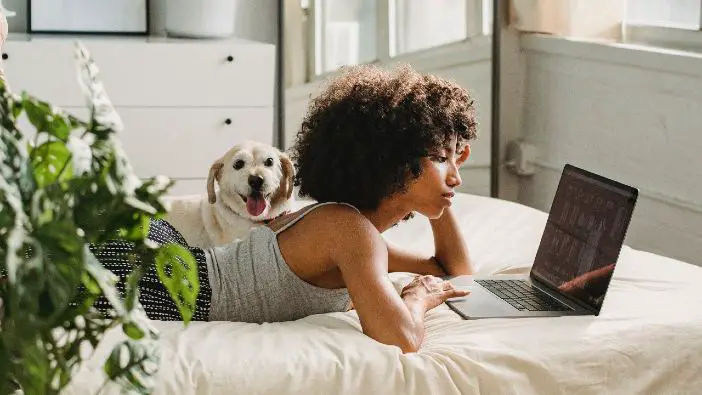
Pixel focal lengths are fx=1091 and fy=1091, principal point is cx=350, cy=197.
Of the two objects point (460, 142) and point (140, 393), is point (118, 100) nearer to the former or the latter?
point (460, 142)

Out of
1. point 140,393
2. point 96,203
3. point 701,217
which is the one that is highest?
point 96,203

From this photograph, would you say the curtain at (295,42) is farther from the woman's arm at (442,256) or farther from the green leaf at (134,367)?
the green leaf at (134,367)

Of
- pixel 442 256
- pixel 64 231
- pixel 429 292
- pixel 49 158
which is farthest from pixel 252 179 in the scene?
pixel 64 231

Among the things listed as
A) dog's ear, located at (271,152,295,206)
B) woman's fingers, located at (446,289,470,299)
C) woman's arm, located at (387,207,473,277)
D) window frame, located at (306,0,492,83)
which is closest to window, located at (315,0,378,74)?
window frame, located at (306,0,492,83)

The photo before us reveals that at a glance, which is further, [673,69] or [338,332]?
[673,69]

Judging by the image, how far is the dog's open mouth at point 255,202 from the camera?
9.84 feet

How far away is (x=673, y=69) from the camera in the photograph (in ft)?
10.8

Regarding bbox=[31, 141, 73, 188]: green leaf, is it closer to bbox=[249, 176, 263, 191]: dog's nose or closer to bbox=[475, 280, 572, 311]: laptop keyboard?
bbox=[475, 280, 572, 311]: laptop keyboard

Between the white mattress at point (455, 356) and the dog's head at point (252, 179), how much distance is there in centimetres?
104

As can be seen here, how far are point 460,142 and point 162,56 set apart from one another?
6.60ft

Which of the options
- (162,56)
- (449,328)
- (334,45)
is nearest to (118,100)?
(162,56)

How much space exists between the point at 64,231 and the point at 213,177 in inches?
89.8

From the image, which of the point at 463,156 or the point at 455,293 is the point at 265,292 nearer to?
the point at 455,293

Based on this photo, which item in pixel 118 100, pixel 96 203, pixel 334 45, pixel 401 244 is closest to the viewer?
pixel 96 203
